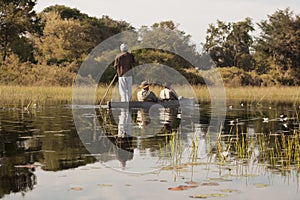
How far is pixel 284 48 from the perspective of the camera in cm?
4538

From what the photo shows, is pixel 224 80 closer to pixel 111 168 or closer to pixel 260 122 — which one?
pixel 260 122

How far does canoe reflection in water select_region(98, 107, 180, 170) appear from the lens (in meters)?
9.45

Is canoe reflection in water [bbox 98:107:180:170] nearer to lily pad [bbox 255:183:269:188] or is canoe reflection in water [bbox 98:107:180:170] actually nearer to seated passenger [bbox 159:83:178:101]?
lily pad [bbox 255:183:269:188]

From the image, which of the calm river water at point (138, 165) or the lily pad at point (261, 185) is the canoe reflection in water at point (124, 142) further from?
the lily pad at point (261, 185)

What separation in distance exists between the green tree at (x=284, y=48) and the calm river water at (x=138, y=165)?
33.3 meters

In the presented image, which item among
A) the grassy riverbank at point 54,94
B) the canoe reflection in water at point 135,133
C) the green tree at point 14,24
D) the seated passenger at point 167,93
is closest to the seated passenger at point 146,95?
the seated passenger at point 167,93

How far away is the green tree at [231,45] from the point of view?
5632 centimetres

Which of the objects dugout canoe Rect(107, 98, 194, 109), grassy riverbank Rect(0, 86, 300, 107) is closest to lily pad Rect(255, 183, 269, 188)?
dugout canoe Rect(107, 98, 194, 109)

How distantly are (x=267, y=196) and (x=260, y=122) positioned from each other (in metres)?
9.13

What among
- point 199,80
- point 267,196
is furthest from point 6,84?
point 267,196

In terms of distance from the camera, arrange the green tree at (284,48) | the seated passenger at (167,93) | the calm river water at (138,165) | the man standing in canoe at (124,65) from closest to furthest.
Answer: the calm river water at (138,165) < the man standing in canoe at (124,65) < the seated passenger at (167,93) < the green tree at (284,48)

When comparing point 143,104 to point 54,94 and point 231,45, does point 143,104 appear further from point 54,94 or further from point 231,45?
point 231,45

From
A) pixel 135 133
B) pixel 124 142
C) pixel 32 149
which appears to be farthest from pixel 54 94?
pixel 32 149

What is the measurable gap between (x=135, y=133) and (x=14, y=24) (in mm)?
27667
